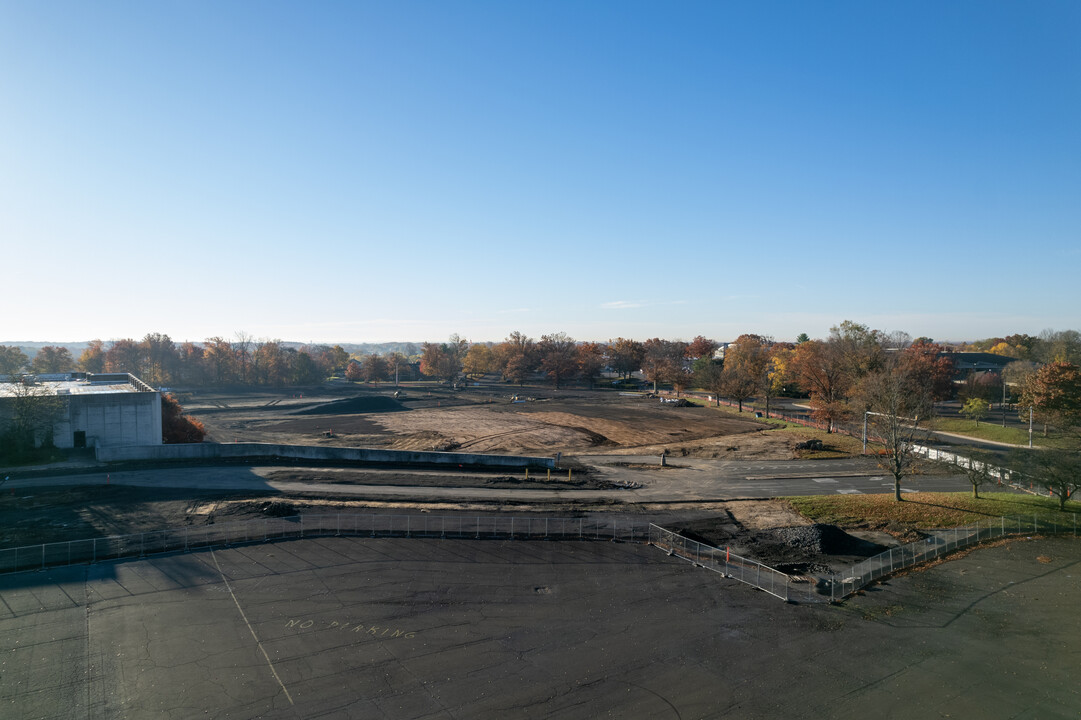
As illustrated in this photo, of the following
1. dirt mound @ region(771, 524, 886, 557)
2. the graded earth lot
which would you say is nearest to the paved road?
dirt mound @ region(771, 524, 886, 557)

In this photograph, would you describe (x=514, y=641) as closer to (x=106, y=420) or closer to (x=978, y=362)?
(x=106, y=420)

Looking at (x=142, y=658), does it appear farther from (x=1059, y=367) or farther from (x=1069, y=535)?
(x=1059, y=367)

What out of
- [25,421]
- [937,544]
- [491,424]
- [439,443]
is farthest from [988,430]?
[25,421]

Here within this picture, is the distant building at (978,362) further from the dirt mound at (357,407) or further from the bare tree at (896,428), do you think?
the dirt mound at (357,407)

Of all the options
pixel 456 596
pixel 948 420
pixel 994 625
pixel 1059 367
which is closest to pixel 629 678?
pixel 456 596

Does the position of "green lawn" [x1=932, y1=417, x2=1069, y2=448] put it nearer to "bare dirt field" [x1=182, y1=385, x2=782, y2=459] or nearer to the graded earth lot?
"bare dirt field" [x1=182, y1=385, x2=782, y2=459]

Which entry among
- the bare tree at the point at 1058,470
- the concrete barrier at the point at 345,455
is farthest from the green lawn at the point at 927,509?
the concrete barrier at the point at 345,455
